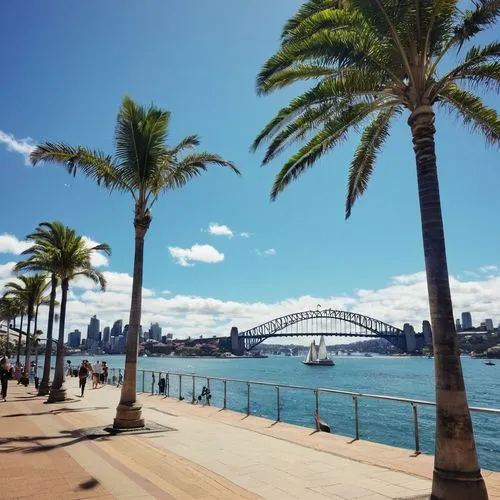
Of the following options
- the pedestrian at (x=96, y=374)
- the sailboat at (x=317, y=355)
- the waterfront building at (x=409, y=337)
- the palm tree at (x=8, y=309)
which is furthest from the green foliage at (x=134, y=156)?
the waterfront building at (x=409, y=337)

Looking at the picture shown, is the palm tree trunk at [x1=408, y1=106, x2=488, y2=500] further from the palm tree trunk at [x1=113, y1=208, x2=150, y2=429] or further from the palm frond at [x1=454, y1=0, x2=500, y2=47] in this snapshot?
the palm tree trunk at [x1=113, y1=208, x2=150, y2=429]

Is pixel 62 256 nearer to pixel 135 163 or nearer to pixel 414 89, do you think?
pixel 135 163

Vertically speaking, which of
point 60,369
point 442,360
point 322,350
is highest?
point 322,350

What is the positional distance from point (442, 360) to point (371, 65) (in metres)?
4.85

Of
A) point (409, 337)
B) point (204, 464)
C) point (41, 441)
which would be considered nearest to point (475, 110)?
point (204, 464)

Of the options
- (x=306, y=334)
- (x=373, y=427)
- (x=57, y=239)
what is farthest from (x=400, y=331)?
(x=57, y=239)

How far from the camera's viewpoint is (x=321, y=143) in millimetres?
9664

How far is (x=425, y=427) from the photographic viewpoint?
31719 millimetres

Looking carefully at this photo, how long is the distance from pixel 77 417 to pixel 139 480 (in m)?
9.10

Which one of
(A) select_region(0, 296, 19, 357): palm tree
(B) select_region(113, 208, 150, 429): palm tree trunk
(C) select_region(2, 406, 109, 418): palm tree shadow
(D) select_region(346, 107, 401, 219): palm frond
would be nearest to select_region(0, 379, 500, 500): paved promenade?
(B) select_region(113, 208, 150, 429): palm tree trunk

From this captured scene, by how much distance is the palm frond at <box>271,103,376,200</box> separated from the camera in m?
9.12

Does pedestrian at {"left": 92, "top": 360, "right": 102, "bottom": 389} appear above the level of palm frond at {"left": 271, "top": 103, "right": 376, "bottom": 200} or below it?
below

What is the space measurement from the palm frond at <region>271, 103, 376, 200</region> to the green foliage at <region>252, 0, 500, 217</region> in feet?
0.07

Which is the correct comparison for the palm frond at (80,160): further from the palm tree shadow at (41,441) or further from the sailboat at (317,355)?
the sailboat at (317,355)
